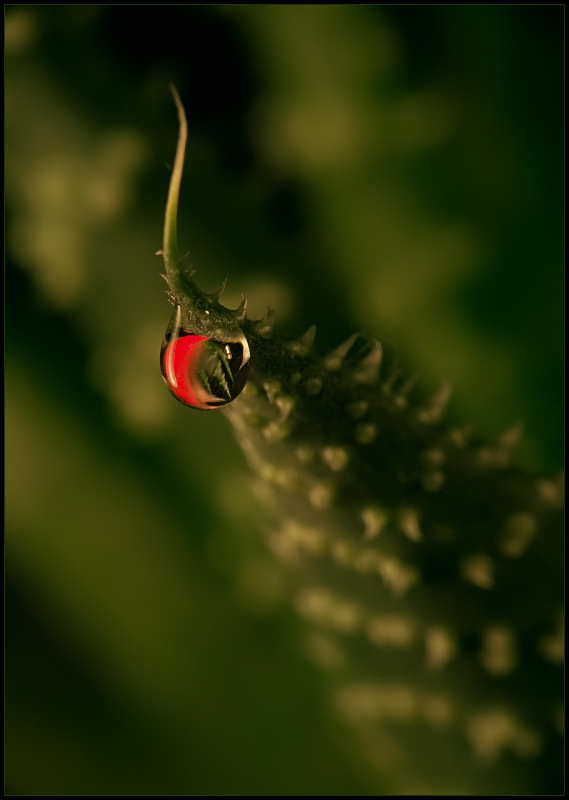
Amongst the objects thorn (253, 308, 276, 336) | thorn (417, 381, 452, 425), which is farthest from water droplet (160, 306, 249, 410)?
thorn (417, 381, 452, 425)

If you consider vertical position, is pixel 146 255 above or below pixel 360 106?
below

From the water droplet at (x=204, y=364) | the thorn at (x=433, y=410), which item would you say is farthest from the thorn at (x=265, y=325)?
the thorn at (x=433, y=410)

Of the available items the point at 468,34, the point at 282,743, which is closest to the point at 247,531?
the point at 282,743

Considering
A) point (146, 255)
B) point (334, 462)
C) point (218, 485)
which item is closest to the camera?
point (334, 462)

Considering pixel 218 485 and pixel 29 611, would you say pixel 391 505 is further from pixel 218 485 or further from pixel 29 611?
pixel 29 611

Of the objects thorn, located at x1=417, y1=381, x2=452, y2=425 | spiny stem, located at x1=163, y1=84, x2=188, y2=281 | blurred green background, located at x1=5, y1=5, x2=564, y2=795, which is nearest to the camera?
spiny stem, located at x1=163, y1=84, x2=188, y2=281

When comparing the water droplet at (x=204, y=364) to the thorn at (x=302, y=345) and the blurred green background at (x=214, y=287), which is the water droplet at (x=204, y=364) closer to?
the thorn at (x=302, y=345)

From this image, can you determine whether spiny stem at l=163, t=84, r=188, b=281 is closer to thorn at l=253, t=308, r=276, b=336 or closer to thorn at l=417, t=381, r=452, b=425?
thorn at l=253, t=308, r=276, b=336

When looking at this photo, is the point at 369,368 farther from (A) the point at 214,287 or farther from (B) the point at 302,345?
(A) the point at 214,287
